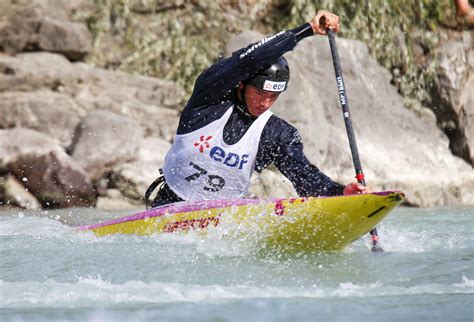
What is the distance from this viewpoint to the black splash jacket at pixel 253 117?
601 centimetres

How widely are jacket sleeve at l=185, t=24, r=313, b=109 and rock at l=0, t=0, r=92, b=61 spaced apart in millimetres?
5751

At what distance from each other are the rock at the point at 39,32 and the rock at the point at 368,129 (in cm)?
203

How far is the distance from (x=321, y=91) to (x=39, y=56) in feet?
11.5

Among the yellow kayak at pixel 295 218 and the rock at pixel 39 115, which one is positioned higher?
the yellow kayak at pixel 295 218

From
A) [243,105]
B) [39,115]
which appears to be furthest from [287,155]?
[39,115]

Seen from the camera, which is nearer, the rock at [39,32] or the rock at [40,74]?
the rock at [40,74]

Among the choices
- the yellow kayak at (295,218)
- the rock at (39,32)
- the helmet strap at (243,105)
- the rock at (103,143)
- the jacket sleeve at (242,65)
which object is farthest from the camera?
the rock at (39,32)

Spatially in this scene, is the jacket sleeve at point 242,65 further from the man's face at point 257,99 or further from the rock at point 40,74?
the rock at point 40,74

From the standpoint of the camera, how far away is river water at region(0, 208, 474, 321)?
410 centimetres

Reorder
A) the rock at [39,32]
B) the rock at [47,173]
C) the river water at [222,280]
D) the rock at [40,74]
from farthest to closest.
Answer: the rock at [39,32], the rock at [40,74], the rock at [47,173], the river water at [222,280]

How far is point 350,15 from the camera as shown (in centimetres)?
1317

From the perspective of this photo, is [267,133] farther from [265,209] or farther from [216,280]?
[216,280]

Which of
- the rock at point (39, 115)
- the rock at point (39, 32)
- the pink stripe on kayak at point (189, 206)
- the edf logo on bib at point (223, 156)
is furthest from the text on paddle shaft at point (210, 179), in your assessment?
the rock at point (39, 32)

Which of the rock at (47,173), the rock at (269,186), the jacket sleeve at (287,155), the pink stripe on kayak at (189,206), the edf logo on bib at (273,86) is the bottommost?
the rock at (47,173)
